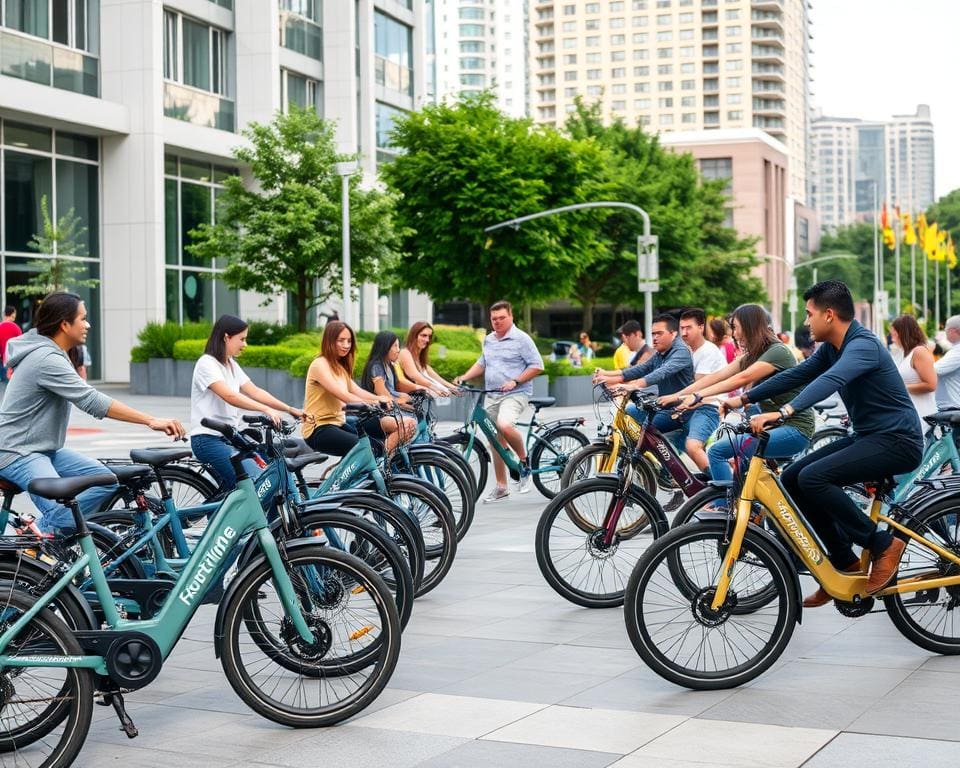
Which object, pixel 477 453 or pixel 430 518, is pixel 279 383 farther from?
pixel 430 518

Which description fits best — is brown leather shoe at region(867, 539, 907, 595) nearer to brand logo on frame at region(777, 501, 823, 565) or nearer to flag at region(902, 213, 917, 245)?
brand logo on frame at region(777, 501, 823, 565)

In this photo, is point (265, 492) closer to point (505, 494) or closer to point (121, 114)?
point (505, 494)

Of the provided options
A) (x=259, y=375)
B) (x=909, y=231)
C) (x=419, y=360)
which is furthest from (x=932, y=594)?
(x=909, y=231)

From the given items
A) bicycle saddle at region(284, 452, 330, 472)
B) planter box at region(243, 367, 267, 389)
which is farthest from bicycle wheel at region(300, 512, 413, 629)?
planter box at region(243, 367, 267, 389)

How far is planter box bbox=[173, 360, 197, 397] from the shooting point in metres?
33.2

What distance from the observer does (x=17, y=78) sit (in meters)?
33.0

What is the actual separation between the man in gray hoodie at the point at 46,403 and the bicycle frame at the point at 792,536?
2635 millimetres

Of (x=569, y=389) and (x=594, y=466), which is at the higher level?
(x=594, y=466)

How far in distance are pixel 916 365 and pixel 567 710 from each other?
19.5ft

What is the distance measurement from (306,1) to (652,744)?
42962 millimetres

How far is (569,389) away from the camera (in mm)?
33594

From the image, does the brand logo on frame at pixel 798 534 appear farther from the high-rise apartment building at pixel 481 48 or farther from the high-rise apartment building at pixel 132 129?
the high-rise apartment building at pixel 481 48

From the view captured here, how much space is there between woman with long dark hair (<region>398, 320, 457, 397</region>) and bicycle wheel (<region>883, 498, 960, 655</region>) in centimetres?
617

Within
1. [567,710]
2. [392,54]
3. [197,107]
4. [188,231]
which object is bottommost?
[567,710]
